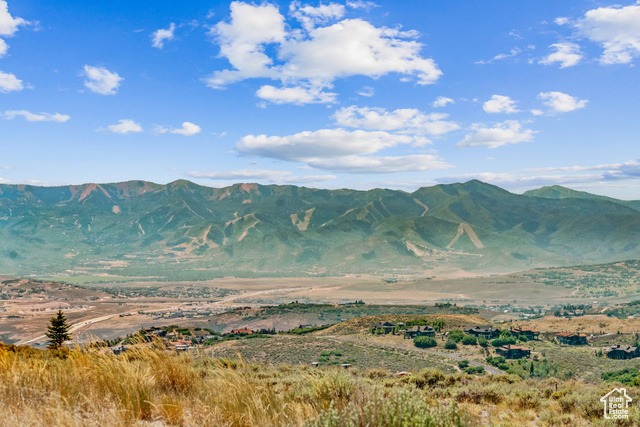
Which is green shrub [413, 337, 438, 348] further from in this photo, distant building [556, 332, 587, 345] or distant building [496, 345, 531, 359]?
distant building [556, 332, 587, 345]

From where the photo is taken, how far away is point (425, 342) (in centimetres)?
5478

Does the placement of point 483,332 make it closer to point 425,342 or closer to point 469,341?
point 469,341

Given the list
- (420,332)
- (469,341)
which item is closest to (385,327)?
(420,332)

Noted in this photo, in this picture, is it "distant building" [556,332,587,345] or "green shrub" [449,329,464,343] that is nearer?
"green shrub" [449,329,464,343]

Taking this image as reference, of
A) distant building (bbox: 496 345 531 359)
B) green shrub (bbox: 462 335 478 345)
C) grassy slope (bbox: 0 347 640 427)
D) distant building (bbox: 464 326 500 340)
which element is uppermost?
grassy slope (bbox: 0 347 640 427)

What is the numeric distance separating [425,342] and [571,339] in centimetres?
2655

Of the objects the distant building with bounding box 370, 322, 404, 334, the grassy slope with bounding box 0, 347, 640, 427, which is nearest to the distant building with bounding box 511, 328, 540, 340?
the distant building with bounding box 370, 322, 404, 334

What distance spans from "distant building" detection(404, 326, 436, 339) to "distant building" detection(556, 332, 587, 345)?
64.7 feet

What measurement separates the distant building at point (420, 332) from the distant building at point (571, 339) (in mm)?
19726

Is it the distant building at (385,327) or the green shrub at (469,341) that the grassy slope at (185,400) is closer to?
the green shrub at (469,341)

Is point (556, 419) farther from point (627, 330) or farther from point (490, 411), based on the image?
point (627, 330)

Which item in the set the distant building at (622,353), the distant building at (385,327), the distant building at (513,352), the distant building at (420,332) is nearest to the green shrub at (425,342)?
the distant building at (420,332)

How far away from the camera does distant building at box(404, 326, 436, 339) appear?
6191 cm

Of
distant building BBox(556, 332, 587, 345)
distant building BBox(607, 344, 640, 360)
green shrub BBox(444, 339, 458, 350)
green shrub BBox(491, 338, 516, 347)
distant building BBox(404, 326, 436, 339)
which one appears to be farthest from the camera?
distant building BBox(556, 332, 587, 345)
